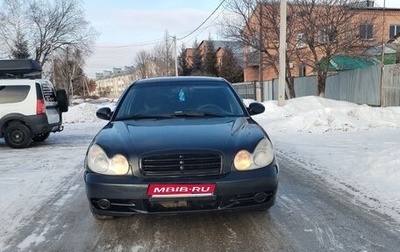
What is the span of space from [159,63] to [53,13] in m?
32.6

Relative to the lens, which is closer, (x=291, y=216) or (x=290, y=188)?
(x=291, y=216)

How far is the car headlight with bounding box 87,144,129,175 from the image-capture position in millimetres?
4160

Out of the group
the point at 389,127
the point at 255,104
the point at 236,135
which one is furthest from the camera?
the point at 389,127

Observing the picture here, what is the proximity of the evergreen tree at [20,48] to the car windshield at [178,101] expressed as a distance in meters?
39.0

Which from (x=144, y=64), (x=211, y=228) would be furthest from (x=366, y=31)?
(x=144, y=64)

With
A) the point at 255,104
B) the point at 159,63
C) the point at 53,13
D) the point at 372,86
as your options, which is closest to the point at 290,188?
the point at 255,104

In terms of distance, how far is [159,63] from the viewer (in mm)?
76375

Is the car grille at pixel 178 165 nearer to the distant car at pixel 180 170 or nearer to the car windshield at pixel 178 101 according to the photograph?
the distant car at pixel 180 170

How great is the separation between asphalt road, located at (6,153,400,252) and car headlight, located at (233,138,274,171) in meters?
0.71

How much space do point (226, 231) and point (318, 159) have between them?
14.9ft

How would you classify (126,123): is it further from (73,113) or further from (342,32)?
(342,32)

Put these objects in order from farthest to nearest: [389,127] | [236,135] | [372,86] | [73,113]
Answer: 1. [73,113]
2. [372,86]
3. [389,127]
4. [236,135]

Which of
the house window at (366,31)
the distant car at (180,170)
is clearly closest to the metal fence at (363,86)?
the house window at (366,31)

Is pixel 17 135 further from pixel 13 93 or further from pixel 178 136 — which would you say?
pixel 178 136
